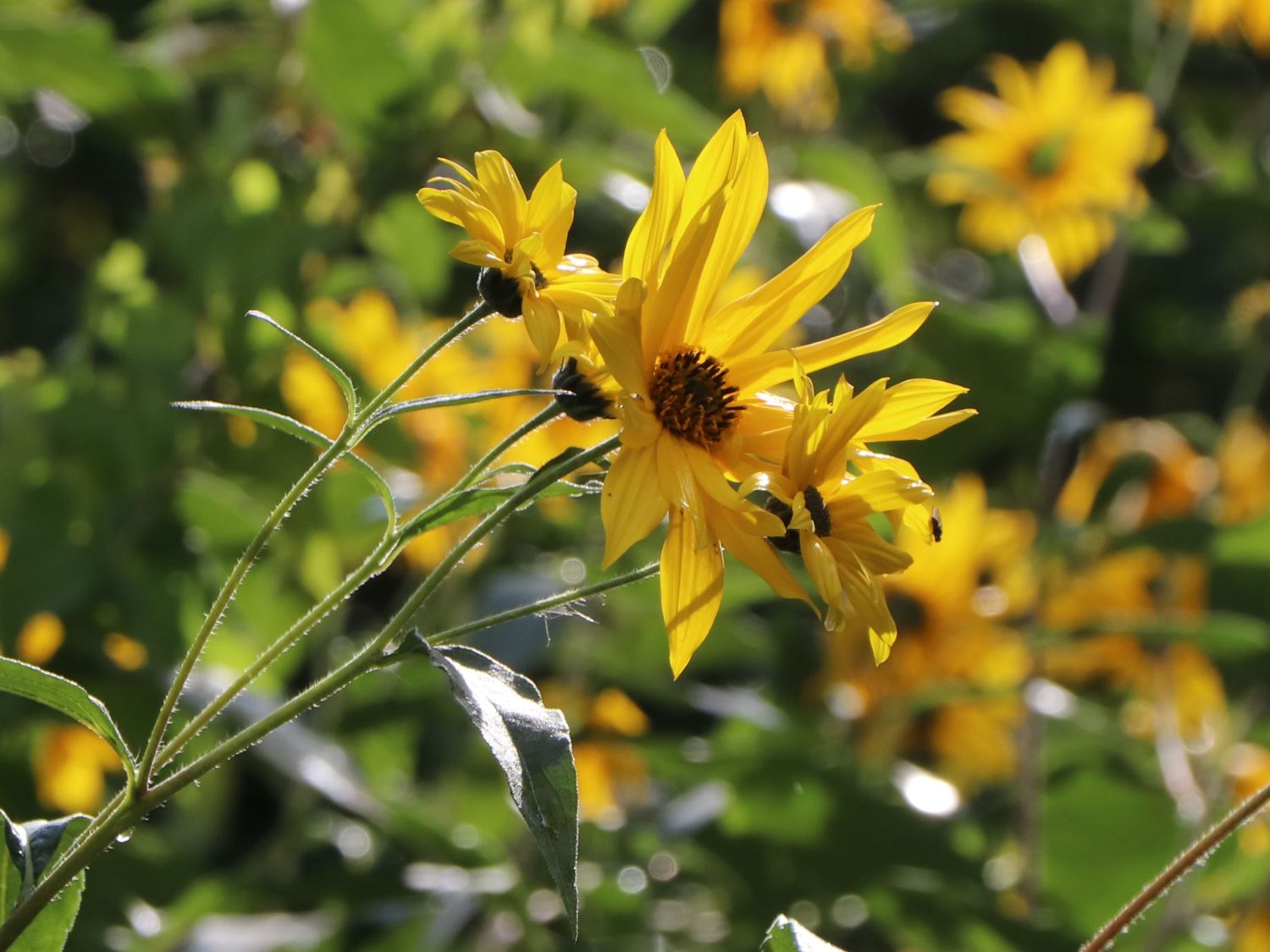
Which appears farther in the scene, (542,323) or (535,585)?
(535,585)

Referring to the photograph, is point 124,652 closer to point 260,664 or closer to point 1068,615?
point 260,664

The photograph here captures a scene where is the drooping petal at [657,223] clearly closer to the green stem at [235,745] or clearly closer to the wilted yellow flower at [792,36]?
the green stem at [235,745]

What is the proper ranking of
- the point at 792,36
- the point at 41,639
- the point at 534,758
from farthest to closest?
the point at 792,36 < the point at 41,639 < the point at 534,758

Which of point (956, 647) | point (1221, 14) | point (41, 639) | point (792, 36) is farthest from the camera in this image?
point (1221, 14)

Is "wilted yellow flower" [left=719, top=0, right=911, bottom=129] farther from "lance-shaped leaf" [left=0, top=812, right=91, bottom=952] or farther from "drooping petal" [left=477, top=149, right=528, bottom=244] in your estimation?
"lance-shaped leaf" [left=0, top=812, right=91, bottom=952]

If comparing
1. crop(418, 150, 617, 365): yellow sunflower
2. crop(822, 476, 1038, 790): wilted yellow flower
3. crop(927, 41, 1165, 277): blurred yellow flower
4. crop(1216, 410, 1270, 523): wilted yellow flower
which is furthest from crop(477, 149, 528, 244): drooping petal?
crop(927, 41, 1165, 277): blurred yellow flower

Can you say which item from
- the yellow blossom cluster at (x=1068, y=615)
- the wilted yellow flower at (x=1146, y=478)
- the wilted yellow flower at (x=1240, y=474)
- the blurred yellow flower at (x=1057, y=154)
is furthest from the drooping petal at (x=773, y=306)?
the blurred yellow flower at (x=1057, y=154)

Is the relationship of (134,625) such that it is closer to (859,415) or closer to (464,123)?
(464,123)

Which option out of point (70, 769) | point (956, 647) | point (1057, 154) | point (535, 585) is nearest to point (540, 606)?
point (535, 585)
